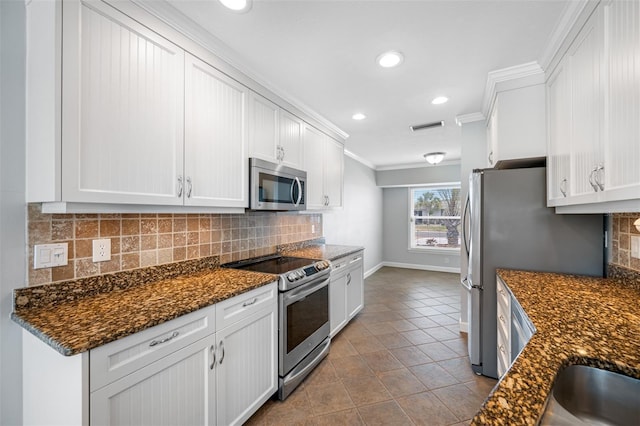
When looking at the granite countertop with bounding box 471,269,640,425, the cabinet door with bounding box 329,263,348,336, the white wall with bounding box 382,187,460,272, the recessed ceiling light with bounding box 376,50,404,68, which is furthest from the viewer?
the white wall with bounding box 382,187,460,272

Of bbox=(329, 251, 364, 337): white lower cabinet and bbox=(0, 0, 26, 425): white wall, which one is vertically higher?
bbox=(0, 0, 26, 425): white wall

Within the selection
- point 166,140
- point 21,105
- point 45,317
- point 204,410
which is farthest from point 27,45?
point 204,410

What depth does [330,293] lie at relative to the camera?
2.80 meters

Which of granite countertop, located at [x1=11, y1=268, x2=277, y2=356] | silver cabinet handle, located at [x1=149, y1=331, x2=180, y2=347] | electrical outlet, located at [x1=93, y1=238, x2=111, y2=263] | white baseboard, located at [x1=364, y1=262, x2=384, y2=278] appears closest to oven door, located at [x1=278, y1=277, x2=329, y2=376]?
granite countertop, located at [x1=11, y1=268, x2=277, y2=356]

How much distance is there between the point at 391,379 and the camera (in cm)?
227

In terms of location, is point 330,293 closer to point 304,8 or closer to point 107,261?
point 107,261

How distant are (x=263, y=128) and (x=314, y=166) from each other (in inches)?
36.7

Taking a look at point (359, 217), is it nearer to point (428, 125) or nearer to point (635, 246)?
point (428, 125)

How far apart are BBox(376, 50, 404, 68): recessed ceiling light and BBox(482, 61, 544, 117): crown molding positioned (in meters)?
0.84

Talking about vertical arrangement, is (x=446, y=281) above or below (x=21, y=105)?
below

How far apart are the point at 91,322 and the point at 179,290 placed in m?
0.48

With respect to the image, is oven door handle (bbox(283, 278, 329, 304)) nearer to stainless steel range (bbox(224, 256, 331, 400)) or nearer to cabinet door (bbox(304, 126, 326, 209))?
stainless steel range (bbox(224, 256, 331, 400))

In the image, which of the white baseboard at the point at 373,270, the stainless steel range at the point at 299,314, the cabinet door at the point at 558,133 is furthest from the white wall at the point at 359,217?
the cabinet door at the point at 558,133

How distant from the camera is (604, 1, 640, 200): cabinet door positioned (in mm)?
1041
